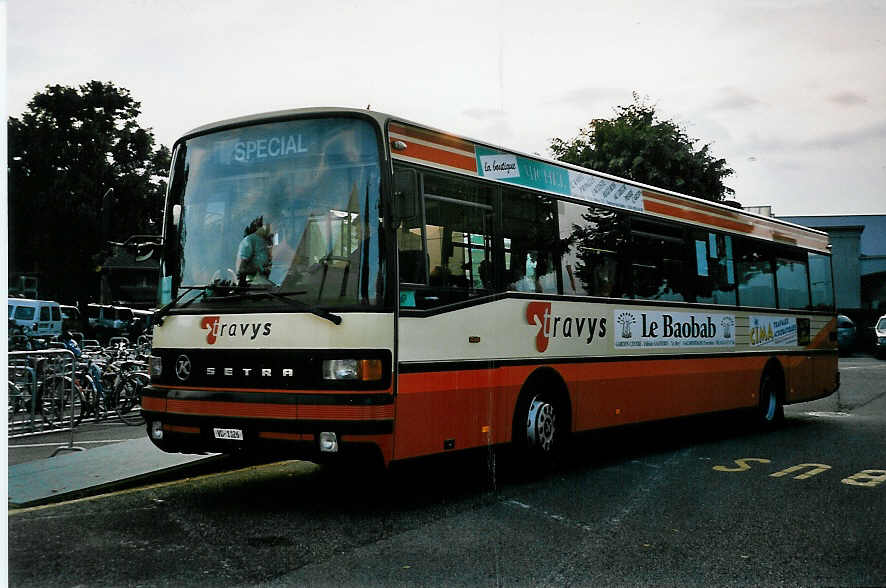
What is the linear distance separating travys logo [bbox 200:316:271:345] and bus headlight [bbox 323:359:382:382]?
59 centimetres

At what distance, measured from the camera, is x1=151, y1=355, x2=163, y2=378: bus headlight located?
793 cm

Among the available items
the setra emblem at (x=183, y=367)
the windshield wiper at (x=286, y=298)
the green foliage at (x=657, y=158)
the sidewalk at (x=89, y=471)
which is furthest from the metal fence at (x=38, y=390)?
the green foliage at (x=657, y=158)

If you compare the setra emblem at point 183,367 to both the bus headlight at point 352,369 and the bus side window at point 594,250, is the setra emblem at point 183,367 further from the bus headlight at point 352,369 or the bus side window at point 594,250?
the bus side window at point 594,250

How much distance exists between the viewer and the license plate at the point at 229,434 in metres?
7.35

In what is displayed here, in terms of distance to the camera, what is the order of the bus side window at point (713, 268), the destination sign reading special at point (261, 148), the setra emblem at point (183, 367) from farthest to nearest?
the bus side window at point (713, 268), the setra emblem at point (183, 367), the destination sign reading special at point (261, 148)

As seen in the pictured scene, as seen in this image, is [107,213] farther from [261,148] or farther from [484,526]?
[484,526]

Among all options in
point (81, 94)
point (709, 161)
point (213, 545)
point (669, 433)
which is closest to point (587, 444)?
point (669, 433)

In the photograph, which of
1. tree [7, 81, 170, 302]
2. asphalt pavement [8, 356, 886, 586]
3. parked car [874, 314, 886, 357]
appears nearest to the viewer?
asphalt pavement [8, 356, 886, 586]

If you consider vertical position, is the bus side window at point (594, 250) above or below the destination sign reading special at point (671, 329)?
above

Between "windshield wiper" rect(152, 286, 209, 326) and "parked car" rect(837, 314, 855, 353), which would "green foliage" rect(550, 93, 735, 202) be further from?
"windshield wiper" rect(152, 286, 209, 326)

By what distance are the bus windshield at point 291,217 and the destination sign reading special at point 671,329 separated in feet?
13.5

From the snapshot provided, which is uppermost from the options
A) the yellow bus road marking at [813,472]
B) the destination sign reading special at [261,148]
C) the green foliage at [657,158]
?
the green foliage at [657,158]

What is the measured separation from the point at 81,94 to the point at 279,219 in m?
14.0

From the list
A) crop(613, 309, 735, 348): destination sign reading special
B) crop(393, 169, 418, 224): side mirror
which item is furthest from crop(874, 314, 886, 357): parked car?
crop(393, 169, 418, 224): side mirror
